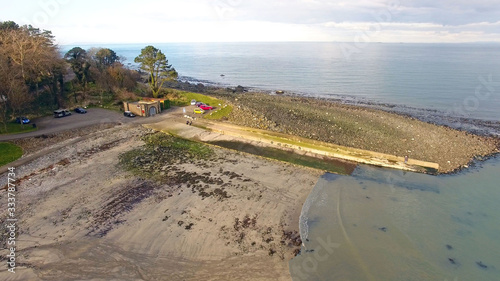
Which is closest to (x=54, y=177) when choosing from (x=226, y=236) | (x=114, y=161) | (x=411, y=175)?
(x=114, y=161)

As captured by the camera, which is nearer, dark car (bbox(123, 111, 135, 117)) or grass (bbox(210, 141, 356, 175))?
grass (bbox(210, 141, 356, 175))

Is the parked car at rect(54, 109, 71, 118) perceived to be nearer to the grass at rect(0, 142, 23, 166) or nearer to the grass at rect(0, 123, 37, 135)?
the grass at rect(0, 123, 37, 135)

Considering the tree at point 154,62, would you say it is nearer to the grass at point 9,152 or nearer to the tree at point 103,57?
the grass at point 9,152

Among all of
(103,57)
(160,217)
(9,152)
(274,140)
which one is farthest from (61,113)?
(103,57)

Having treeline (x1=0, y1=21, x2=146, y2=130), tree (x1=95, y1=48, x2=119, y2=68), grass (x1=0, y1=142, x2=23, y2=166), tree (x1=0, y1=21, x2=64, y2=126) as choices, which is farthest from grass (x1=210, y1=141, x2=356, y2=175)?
tree (x1=95, y1=48, x2=119, y2=68)

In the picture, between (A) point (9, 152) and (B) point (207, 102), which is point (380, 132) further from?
(A) point (9, 152)

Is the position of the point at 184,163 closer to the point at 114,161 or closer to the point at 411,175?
the point at 114,161
